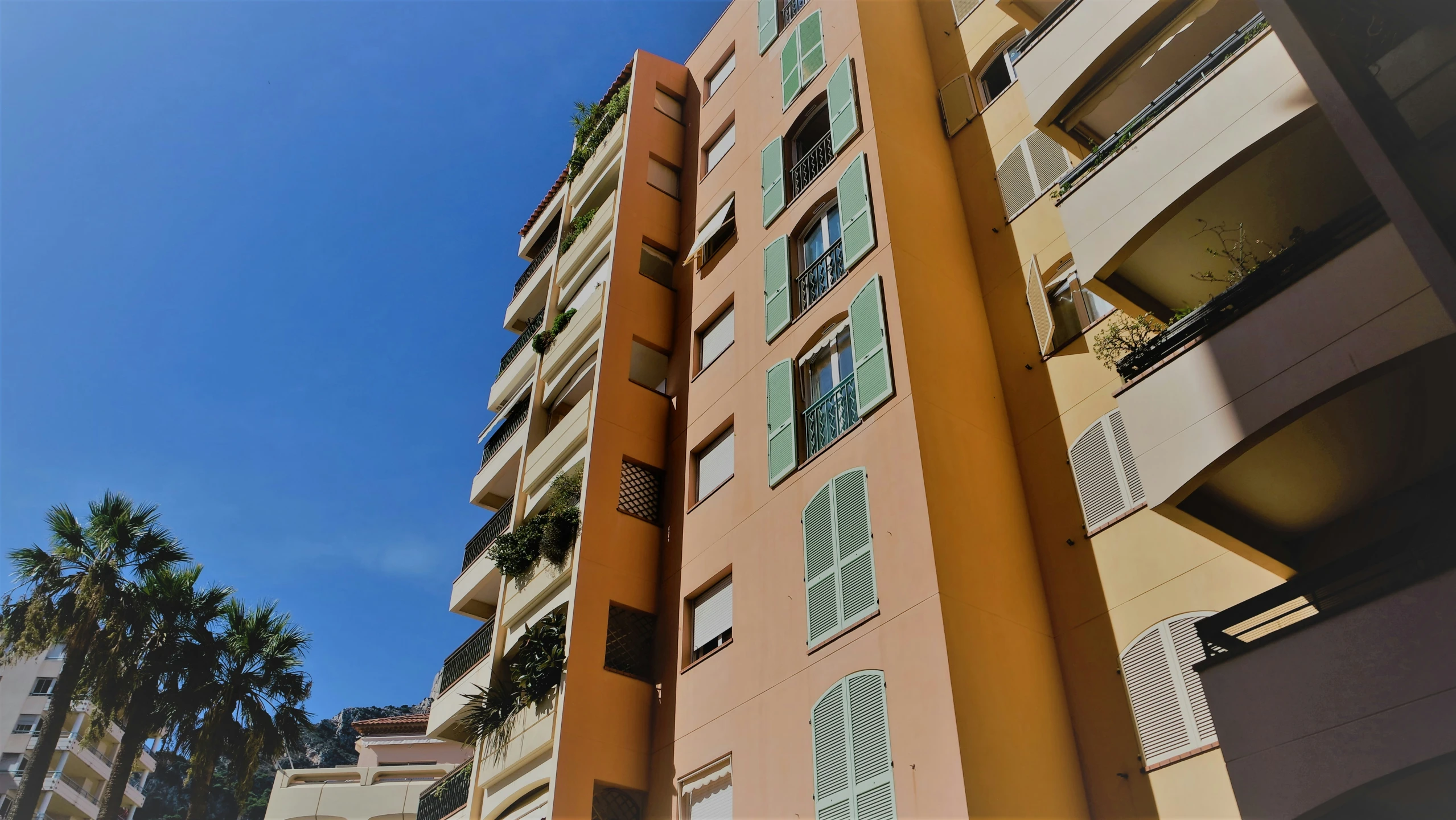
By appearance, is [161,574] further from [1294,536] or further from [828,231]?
[1294,536]

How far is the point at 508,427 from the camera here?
72.0 ft

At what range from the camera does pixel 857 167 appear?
14508 mm

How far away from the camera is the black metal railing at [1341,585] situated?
6859mm

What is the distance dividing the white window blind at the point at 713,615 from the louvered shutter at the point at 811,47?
29.8ft

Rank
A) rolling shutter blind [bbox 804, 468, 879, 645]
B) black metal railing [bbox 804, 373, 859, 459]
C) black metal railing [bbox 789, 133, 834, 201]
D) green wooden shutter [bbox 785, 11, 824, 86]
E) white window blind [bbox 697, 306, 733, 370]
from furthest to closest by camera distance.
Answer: green wooden shutter [bbox 785, 11, 824, 86]
white window blind [bbox 697, 306, 733, 370]
black metal railing [bbox 789, 133, 834, 201]
black metal railing [bbox 804, 373, 859, 459]
rolling shutter blind [bbox 804, 468, 879, 645]

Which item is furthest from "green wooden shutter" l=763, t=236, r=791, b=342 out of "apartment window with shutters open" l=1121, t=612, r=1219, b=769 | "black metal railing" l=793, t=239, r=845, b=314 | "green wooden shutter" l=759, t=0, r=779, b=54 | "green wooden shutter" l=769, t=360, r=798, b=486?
"apartment window with shutters open" l=1121, t=612, r=1219, b=769

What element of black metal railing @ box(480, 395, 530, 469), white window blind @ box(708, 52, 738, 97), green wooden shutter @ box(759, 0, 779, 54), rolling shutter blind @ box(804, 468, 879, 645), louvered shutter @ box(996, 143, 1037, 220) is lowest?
rolling shutter blind @ box(804, 468, 879, 645)

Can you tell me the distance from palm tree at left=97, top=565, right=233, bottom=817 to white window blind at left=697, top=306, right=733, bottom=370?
1203cm

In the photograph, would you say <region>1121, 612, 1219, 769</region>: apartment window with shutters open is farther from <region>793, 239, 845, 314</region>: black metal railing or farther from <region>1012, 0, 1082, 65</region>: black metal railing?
<region>1012, 0, 1082, 65</region>: black metal railing

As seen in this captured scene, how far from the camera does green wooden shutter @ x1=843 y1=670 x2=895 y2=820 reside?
9.31 m

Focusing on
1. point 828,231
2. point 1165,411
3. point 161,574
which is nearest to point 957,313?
point 828,231

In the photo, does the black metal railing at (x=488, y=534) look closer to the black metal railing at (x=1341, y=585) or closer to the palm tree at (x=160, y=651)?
the palm tree at (x=160, y=651)

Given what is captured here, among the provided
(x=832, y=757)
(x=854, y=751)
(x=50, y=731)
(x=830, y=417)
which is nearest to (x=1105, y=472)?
(x=830, y=417)

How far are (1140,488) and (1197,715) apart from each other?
2.45 m
